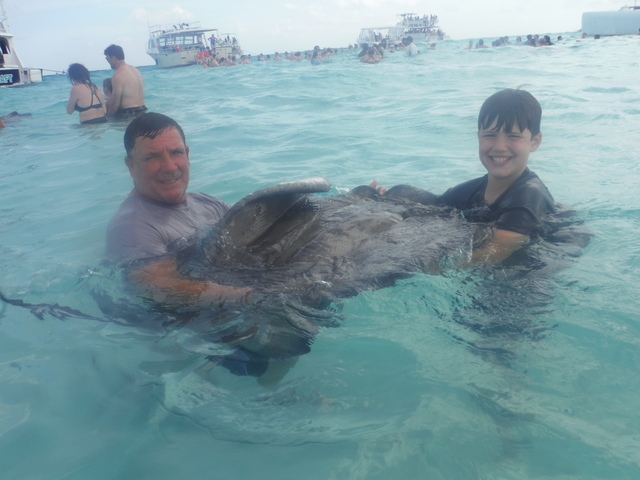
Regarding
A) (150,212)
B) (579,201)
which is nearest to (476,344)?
(150,212)

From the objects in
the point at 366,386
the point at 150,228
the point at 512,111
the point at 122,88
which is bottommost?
the point at 366,386

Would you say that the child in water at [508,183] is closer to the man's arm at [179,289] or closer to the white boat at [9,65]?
the man's arm at [179,289]

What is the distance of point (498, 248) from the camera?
3.38 meters

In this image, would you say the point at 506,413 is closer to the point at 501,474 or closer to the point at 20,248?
the point at 501,474

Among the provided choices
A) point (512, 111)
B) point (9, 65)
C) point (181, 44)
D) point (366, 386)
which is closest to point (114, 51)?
point (512, 111)

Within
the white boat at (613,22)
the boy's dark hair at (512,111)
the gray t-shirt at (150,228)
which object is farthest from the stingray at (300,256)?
the white boat at (613,22)

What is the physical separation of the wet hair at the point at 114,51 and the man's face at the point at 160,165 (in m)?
8.80

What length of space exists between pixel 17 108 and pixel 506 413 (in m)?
21.9

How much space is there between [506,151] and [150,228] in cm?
264

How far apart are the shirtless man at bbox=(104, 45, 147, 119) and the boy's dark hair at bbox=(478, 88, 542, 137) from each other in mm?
9950

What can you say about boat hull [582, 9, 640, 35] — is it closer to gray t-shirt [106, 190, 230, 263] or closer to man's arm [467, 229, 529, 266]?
man's arm [467, 229, 529, 266]

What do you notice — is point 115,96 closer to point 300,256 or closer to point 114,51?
point 114,51

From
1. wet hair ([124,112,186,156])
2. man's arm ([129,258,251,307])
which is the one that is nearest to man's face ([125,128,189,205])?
wet hair ([124,112,186,156])

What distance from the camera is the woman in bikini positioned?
11484 millimetres
